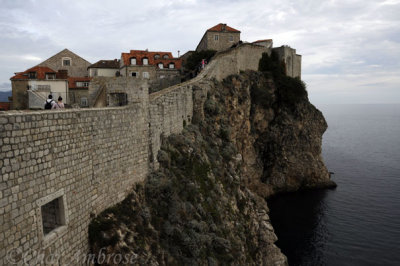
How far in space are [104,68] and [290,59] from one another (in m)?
30.7

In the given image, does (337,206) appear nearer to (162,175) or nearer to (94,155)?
(162,175)

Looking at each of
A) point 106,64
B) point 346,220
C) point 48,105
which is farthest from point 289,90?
point 48,105

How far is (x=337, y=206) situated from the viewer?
3991cm

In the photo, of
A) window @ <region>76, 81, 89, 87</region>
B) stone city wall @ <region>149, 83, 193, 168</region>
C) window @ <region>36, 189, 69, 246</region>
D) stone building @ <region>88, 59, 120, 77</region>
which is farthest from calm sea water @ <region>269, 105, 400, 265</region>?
stone building @ <region>88, 59, 120, 77</region>

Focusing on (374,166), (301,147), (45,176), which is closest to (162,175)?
(45,176)

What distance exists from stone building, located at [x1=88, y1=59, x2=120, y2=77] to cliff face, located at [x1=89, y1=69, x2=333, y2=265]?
17679 mm

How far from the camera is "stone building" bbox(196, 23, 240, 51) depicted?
1758 inches

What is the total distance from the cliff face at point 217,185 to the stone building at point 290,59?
465 centimetres

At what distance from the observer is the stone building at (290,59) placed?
4478 centimetres

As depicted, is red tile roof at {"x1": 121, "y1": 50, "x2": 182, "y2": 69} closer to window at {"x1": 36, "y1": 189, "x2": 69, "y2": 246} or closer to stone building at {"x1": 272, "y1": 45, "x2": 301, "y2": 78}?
stone building at {"x1": 272, "y1": 45, "x2": 301, "y2": 78}

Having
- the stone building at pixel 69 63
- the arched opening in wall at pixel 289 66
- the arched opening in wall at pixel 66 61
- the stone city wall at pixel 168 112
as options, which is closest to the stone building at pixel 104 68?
the stone building at pixel 69 63

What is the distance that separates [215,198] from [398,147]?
84504 millimetres

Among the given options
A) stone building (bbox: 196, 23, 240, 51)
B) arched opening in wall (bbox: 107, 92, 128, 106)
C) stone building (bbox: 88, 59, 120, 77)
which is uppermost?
stone building (bbox: 196, 23, 240, 51)

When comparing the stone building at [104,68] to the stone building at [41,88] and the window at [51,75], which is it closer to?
the stone building at [41,88]
